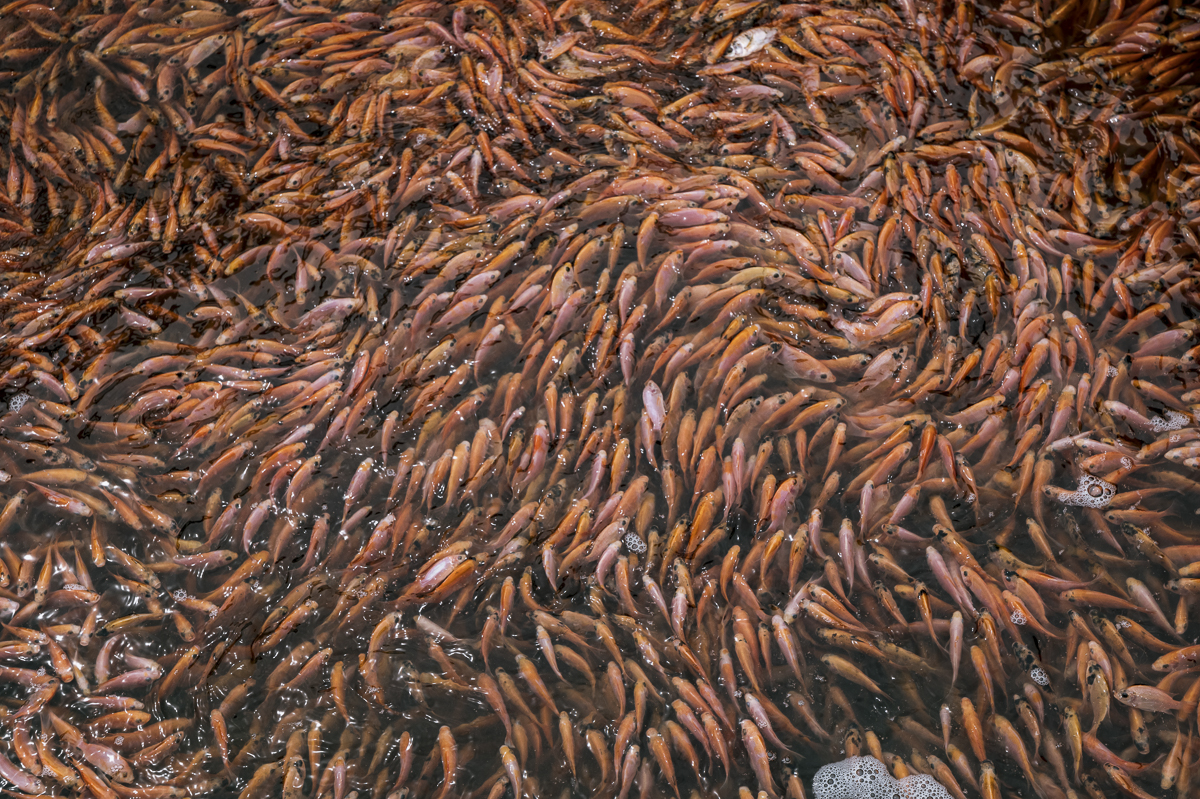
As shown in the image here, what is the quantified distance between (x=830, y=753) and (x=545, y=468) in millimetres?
1474

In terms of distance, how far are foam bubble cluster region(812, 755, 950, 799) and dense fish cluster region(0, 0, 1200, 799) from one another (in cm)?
6

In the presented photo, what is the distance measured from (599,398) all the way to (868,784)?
173 centimetres

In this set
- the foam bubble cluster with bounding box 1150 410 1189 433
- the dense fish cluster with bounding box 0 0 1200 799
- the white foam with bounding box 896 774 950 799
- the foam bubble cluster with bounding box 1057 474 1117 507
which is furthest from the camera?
the foam bubble cluster with bounding box 1150 410 1189 433

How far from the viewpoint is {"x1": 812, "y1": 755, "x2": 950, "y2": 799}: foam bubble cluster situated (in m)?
2.69

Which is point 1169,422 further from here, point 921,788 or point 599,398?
point 599,398

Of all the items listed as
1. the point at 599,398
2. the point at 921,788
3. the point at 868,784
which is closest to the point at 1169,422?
the point at 921,788

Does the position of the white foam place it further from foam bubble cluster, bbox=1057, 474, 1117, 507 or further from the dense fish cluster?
foam bubble cluster, bbox=1057, 474, 1117, 507

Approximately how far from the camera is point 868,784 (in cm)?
271

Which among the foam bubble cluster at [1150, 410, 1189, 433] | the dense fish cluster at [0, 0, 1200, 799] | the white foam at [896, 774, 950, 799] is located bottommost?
the white foam at [896, 774, 950, 799]

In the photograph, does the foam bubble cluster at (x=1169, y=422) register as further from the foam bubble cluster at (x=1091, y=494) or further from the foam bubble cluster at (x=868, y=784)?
the foam bubble cluster at (x=868, y=784)

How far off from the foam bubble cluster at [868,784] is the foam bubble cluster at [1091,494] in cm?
125

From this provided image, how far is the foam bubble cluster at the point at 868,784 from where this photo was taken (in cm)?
269

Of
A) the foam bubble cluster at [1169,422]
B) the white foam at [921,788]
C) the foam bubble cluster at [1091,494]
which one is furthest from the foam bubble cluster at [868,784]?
the foam bubble cluster at [1169,422]

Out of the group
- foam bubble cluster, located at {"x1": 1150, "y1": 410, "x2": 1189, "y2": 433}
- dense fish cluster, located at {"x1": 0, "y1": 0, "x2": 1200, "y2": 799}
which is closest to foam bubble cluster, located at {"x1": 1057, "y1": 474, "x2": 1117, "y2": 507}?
dense fish cluster, located at {"x1": 0, "y1": 0, "x2": 1200, "y2": 799}
